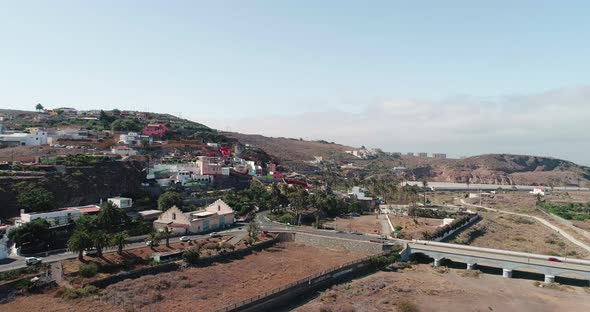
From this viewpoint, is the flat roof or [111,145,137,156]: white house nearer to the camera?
the flat roof

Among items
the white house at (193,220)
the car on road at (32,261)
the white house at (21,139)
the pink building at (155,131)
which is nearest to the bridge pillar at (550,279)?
the white house at (193,220)

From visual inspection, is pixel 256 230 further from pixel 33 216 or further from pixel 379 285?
pixel 33 216

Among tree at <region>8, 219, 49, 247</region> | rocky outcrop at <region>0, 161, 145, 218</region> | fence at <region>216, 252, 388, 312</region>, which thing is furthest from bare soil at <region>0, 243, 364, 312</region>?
rocky outcrop at <region>0, 161, 145, 218</region>

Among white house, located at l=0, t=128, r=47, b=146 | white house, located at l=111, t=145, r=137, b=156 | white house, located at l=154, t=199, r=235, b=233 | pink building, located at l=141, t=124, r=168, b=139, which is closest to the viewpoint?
white house, located at l=154, t=199, r=235, b=233

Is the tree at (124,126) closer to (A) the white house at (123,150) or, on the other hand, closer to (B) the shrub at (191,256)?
(A) the white house at (123,150)

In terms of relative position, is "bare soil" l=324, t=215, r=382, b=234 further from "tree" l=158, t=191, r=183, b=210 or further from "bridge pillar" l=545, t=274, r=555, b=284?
"tree" l=158, t=191, r=183, b=210

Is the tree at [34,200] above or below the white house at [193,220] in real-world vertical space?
above

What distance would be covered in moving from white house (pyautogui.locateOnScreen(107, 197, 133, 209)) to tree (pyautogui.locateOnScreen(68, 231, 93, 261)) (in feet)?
69.7

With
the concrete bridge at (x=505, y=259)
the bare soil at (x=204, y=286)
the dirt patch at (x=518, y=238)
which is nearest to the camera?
the bare soil at (x=204, y=286)

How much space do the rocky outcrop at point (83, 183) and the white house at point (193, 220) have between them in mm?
12661

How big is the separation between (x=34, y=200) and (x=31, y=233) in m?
10.3

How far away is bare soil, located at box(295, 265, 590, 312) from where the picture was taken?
141 ft

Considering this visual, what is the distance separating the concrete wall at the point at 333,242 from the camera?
2366 inches

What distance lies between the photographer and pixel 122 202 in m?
66.1
